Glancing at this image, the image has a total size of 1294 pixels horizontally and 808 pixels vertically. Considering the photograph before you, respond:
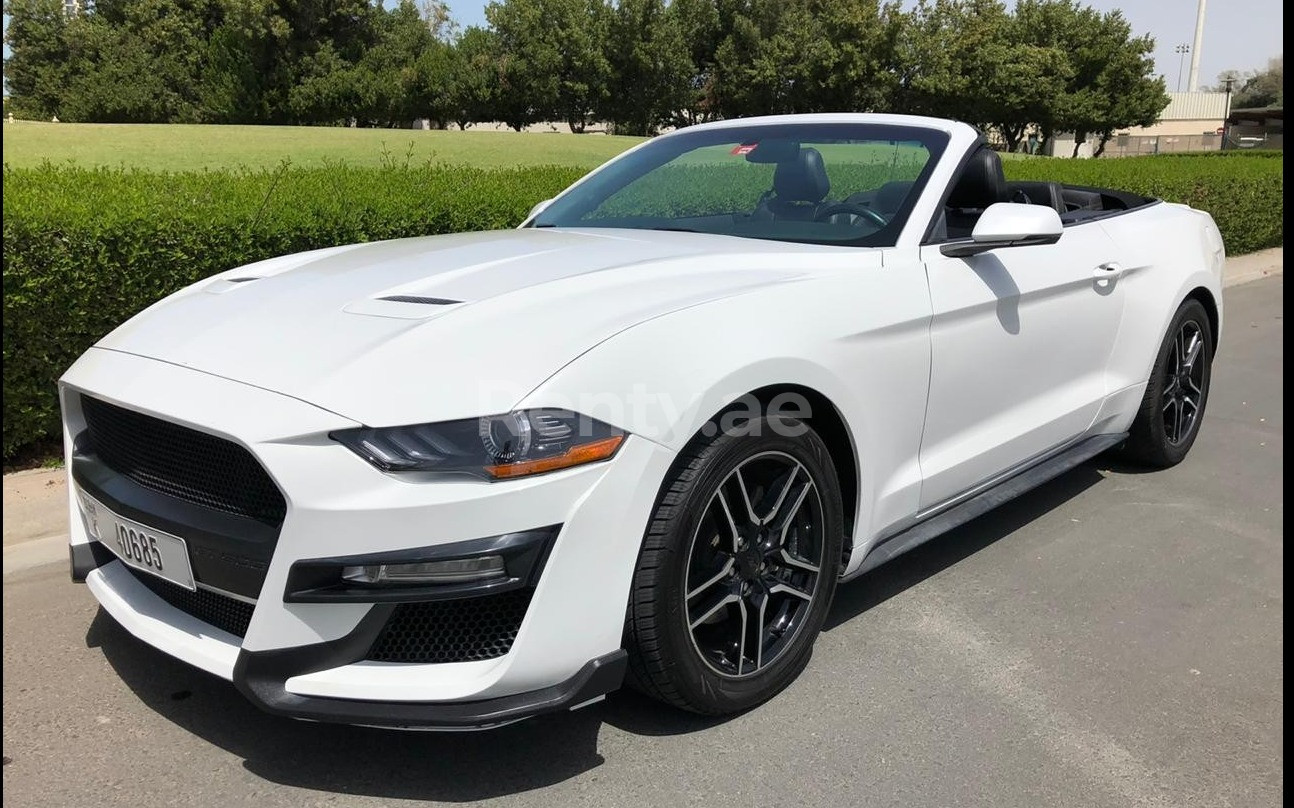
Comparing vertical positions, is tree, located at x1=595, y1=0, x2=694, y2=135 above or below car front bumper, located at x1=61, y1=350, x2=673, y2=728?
above

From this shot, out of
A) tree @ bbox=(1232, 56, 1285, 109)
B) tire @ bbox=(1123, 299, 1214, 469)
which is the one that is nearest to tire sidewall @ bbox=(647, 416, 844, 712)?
tire @ bbox=(1123, 299, 1214, 469)

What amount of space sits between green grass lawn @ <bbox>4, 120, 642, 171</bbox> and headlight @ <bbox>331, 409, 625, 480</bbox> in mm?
22329

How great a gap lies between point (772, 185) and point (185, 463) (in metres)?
2.26

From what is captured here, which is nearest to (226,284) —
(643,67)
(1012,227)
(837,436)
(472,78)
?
(837,436)

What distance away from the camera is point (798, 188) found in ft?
12.0

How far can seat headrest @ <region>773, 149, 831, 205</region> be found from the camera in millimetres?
3613

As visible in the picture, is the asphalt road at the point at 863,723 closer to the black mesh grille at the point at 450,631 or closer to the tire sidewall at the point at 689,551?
the tire sidewall at the point at 689,551

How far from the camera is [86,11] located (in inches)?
2496

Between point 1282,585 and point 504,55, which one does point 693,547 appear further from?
point 504,55

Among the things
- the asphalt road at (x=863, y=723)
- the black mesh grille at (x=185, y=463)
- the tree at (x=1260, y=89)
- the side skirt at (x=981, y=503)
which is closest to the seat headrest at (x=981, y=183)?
the side skirt at (x=981, y=503)

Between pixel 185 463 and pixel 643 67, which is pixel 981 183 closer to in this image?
pixel 185 463

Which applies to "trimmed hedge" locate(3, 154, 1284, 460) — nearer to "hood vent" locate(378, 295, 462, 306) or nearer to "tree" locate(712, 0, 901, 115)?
"hood vent" locate(378, 295, 462, 306)

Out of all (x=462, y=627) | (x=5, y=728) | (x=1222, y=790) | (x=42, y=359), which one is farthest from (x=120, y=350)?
(x=1222, y=790)

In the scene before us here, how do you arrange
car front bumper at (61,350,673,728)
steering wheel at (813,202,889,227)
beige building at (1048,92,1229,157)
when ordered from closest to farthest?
car front bumper at (61,350,673,728)
steering wheel at (813,202,889,227)
beige building at (1048,92,1229,157)
